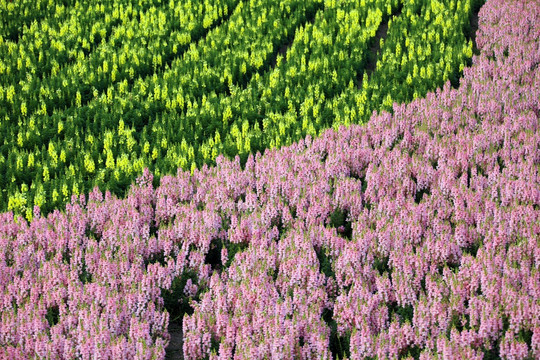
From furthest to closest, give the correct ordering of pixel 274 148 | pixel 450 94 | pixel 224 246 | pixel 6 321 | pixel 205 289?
pixel 450 94 < pixel 274 148 < pixel 224 246 < pixel 205 289 < pixel 6 321

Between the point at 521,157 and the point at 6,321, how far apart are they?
6.84m

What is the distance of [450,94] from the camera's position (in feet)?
41.9

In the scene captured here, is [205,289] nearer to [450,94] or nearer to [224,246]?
[224,246]

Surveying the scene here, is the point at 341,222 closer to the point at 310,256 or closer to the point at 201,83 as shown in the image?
the point at 310,256

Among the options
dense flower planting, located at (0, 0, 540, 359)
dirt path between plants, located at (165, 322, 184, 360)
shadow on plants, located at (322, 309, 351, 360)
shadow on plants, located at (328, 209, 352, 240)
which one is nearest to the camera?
dense flower planting, located at (0, 0, 540, 359)

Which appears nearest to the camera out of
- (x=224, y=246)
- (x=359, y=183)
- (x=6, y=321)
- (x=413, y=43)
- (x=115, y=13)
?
(x=6, y=321)

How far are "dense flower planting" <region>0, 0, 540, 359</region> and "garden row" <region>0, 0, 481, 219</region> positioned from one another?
4.67 feet

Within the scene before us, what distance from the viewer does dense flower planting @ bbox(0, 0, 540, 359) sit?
5859 millimetres

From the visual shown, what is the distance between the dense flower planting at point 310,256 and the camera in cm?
586

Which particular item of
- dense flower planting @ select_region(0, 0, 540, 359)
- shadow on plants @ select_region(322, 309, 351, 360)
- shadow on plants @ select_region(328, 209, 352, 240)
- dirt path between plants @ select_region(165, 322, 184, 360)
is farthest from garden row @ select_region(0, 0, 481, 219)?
shadow on plants @ select_region(322, 309, 351, 360)

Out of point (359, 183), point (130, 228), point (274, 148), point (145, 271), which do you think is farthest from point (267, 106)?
point (145, 271)

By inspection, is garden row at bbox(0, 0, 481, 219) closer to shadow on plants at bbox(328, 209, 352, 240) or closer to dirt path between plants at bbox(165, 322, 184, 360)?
shadow on plants at bbox(328, 209, 352, 240)

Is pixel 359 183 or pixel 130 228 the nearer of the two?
pixel 130 228

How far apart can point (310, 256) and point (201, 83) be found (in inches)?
321
